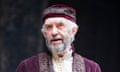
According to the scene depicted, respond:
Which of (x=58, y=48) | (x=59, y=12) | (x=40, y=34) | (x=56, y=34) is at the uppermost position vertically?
(x=59, y=12)

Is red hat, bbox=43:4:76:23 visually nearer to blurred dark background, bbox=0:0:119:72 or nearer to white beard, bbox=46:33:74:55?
white beard, bbox=46:33:74:55

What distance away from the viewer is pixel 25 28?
385 inches

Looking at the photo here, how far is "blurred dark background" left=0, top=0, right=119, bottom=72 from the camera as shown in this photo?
9.73 meters

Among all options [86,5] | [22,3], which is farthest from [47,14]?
[86,5]

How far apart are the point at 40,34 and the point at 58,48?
322cm

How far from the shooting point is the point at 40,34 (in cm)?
984

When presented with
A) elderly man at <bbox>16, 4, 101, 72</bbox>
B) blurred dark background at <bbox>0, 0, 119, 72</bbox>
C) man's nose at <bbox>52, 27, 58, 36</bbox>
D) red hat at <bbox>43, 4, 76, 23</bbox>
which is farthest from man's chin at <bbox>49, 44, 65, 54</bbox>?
blurred dark background at <bbox>0, 0, 119, 72</bbox>

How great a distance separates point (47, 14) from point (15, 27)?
3119mm

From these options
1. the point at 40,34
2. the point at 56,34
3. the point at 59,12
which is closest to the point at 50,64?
the point at 56,34

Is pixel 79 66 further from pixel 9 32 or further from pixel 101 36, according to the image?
pixel 101 36

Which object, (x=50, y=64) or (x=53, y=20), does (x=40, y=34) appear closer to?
(x=50, y=64)

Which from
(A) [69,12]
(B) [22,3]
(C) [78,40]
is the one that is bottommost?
(C) [78,40]

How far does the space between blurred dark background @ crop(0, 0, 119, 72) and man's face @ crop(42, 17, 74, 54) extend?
3.04m

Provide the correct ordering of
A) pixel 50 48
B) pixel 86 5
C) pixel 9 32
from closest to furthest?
pixel 50 48
pixel 9 32
pixel 86 5
